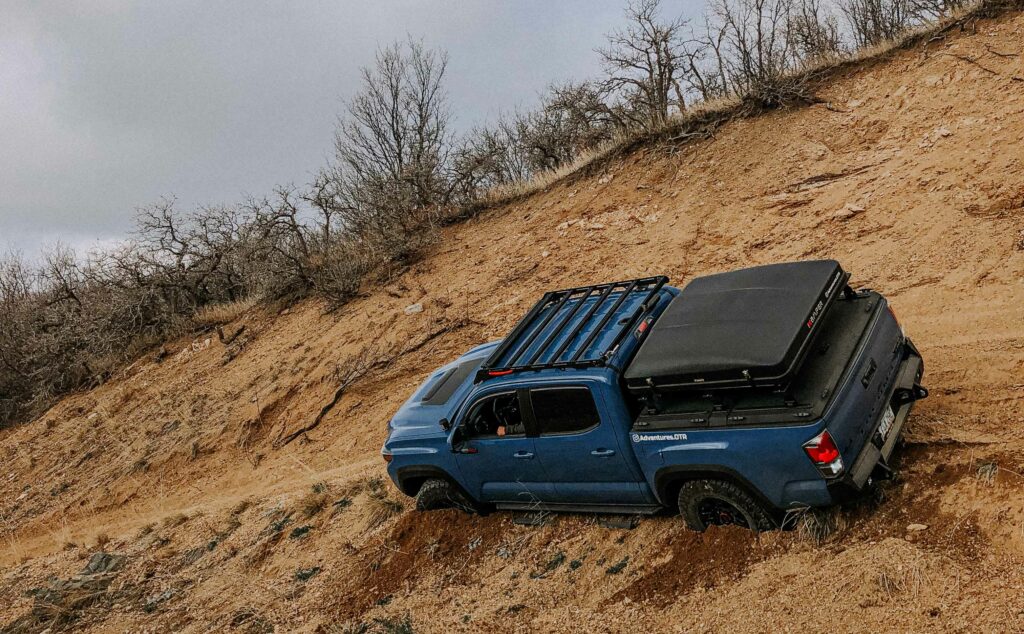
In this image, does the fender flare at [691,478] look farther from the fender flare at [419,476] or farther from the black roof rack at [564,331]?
the fender flare at [419,476]

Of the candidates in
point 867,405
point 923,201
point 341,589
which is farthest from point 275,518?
point 923,201

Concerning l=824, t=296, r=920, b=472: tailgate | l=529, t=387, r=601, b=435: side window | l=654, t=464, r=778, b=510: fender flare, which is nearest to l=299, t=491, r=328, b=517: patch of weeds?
l=529, t=387, r=601, b=435: side window

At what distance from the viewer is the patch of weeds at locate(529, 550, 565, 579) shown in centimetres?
539

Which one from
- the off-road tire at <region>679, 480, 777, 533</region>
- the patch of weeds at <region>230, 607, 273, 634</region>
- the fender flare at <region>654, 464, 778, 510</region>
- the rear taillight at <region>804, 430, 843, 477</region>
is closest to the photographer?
the rear taillight at <region>804, 430, 843, 477</region>

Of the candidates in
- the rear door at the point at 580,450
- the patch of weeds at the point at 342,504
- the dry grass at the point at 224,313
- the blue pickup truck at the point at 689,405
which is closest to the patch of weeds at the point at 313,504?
the patch of weeds at the point at 342,504

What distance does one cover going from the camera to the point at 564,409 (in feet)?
17.2

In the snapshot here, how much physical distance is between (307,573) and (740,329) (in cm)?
487

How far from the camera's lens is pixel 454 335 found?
11961 millimetres

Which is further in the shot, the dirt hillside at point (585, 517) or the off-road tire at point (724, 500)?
the off-road tire at point (724, 500)

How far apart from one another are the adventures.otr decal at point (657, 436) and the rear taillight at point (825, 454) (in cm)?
80

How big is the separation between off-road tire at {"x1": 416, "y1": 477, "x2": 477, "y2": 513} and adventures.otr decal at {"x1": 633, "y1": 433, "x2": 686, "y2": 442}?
84.8 inches

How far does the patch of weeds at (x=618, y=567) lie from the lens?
199 inches

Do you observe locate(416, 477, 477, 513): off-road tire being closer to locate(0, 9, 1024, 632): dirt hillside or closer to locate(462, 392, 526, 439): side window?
locate(0, 9, 1024, 632): dirt hillside

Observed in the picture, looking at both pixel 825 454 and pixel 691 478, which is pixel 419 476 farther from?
pixel 825 454
